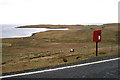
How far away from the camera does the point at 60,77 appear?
4.71 meters

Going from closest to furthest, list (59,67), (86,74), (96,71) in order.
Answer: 1. (86,74)
2. (96,71)
3. (59,67)

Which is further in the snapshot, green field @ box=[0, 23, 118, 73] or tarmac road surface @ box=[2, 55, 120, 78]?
green field @ box=[0, 23, 118, 73]

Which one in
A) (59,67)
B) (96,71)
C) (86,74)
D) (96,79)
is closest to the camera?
(96,79)

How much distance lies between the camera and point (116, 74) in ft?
16.7

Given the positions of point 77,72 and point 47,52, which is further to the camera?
point 47,52

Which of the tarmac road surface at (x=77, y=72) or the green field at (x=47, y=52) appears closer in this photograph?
the tarmac road surface at (x=77, y=72)

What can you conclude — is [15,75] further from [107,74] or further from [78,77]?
[107,74]

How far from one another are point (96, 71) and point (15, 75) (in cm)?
332

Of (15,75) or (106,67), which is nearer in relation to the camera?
(15,75)

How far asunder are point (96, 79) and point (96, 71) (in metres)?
A: 0.87

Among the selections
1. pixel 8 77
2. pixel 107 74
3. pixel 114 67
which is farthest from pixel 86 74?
pixel 8 77

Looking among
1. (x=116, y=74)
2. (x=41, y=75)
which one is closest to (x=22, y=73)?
(x=41, y=75)

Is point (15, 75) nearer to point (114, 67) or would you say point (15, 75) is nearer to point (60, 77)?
point (60, 77)

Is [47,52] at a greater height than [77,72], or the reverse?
[77,72]
